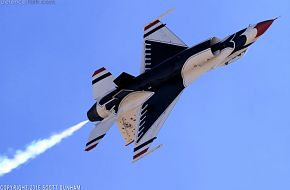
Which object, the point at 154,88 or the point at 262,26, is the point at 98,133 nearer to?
the point at 154,88

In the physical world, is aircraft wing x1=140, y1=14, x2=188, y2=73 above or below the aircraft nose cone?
above

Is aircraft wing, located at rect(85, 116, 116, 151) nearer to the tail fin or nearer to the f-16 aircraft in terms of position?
the f-16 aircraft

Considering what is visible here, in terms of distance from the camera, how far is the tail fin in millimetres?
55719

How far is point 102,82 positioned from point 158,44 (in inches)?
256

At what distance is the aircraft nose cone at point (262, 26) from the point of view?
56.3m

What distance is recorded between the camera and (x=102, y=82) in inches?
2208

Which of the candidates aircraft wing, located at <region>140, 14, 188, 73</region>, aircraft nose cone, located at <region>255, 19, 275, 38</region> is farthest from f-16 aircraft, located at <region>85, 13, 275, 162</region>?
aircraft wing, located at <region>140, 14, 188, 73</region>

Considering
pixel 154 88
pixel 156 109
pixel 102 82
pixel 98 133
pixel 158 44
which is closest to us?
pixel 98 133

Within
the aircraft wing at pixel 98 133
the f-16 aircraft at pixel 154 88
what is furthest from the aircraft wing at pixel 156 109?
the aircraft wing at pixel 98 133

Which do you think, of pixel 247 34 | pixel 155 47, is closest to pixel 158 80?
pixel 155 47

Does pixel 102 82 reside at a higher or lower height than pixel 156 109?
higher

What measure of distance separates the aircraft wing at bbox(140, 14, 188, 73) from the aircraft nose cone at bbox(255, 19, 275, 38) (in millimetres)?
6492

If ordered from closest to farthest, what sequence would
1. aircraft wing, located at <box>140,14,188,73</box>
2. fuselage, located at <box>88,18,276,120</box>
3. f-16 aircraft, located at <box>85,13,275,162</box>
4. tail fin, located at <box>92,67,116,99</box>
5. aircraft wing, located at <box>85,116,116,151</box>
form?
aircraft wing, located at <box>85,116,116,151</box>, f-16 aircraft, located at <box>85,13,275,162</box>, fuselage, located at <box>88,18,276,120</box>, tail fin, located at <box>92,67,116,99</box>, aircraft wing, located at <box>140,14,188,73</box>

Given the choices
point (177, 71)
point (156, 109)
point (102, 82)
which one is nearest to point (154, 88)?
point (156, 109)
